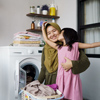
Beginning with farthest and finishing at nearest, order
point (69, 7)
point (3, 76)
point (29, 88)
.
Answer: point (69, 7)
point (3, 76)
point (29, 88)

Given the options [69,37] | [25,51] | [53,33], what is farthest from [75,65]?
[25,51]

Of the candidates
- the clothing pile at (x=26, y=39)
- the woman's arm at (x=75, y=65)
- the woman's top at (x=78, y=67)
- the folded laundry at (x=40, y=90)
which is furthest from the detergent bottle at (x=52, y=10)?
the folded laundry at (x=40, y=90)

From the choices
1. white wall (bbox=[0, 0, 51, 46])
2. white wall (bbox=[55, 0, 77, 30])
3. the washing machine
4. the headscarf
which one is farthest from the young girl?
white wall (bbox=[0, 0, 51, 46])

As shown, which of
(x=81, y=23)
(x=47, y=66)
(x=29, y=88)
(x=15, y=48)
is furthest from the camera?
(x=81, y=23)

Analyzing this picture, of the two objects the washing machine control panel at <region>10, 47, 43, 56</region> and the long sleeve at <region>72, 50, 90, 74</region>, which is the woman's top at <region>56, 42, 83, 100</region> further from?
the washing machine control panel at <region>10, 47, 43, 56</region>

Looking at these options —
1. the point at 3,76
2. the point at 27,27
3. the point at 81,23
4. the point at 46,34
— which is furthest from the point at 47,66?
the point at 27,27

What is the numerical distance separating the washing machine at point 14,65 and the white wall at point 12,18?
537 mm

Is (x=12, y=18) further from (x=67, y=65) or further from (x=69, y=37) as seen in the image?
(x=67, y=65)

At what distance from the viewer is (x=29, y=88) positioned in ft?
5.72

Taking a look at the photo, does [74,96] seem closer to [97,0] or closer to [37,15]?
[97,0]

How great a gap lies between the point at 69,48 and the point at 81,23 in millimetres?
1545

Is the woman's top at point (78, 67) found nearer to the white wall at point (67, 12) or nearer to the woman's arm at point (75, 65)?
the woman's arm at point (75, 65)

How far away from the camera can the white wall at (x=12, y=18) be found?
3.37 metres

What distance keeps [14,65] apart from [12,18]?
125 centimetres
